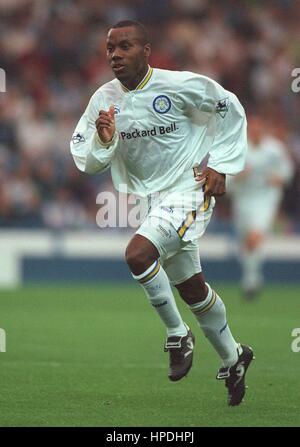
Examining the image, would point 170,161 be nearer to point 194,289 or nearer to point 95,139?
point 95,139

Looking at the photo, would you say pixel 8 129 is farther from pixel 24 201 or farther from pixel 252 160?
pixel 252 160

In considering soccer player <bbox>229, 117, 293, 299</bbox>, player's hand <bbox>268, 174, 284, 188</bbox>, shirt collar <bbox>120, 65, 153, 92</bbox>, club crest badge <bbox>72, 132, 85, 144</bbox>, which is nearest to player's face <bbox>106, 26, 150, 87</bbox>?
shirt collar <bbox>120, 65, 153, 92</bbox>

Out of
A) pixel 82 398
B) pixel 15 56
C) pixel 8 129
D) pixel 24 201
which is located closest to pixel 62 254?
pixel 24 201

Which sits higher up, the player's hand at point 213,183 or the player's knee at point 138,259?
the player's hand at point 213,183

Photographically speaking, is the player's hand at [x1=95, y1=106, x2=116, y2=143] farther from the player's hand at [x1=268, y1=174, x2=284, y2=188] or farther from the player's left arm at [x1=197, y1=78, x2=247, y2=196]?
the player's hand at [x1=268, y1=174, x2=284, y2=188]

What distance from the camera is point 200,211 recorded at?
6.66 m

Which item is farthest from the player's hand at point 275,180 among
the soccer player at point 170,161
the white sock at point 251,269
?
the soccer player at point 170,161

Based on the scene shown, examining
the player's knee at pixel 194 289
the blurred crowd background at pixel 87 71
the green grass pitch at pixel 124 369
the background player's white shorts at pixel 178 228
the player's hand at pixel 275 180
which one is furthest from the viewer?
the blurred crowd background at pixel 87 71

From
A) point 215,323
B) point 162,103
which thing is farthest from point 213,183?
point 215,323

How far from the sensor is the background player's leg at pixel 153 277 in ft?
20.7

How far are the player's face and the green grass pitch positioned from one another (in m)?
2.00

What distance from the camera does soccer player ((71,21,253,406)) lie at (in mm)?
6457

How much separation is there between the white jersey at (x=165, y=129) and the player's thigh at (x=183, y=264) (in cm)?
39

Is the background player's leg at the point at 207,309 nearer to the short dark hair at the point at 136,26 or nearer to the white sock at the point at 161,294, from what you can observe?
the white sock at the point at 161,294
